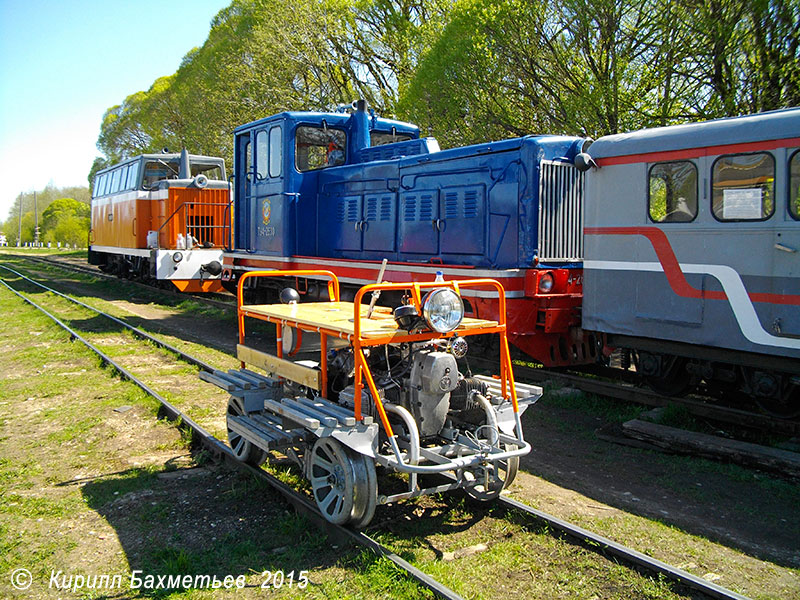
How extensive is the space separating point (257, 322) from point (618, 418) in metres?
9.23

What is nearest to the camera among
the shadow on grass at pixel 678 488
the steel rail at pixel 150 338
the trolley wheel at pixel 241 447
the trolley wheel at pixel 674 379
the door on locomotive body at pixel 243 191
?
the shadow on grass at pixel 678 488

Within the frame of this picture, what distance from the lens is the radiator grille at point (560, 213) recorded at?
27.0ft

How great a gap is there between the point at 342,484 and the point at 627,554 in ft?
6.05

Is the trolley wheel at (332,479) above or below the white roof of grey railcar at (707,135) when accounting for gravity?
below

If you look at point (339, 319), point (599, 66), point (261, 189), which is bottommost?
point (339, 319)

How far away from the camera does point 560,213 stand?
8.41 meters

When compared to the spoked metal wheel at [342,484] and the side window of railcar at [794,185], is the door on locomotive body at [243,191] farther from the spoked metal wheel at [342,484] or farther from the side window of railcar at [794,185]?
the side window of railcar at [794,185]

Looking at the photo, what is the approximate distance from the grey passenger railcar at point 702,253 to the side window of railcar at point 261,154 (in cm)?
629

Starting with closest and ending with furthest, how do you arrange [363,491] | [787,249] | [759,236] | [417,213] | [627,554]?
[627,554], [363,491], [787,249], [759,236], [417,213]

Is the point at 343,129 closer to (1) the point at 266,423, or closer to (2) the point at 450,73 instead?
(2) the point at 450,73

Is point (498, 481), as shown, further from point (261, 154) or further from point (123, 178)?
point (123, 178)

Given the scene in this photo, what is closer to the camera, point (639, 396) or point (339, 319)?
point (339, 319)

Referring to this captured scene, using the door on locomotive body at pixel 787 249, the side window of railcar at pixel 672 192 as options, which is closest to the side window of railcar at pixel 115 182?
the side window of railcar at pixel 672 192

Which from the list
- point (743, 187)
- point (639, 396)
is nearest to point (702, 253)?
point (743, 187)
